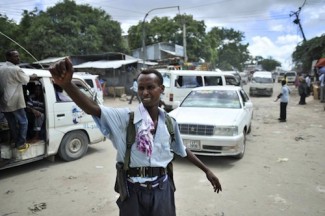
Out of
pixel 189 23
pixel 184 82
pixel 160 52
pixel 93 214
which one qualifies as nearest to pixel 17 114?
pixel 93 214

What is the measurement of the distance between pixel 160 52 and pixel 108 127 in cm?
3246

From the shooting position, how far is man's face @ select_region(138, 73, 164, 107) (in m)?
2.06

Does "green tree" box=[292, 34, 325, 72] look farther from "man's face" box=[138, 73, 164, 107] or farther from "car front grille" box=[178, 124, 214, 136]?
"man's face" box=[138, 73, 164, 107]

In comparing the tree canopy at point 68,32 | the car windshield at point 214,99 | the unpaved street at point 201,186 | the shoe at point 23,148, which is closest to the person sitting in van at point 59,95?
the shoe at point 23,148

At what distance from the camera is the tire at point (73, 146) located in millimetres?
6055

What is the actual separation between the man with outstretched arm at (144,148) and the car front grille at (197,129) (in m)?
3.83

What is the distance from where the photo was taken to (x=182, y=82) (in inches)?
490

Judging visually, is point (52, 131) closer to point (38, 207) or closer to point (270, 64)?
point (38, 207)

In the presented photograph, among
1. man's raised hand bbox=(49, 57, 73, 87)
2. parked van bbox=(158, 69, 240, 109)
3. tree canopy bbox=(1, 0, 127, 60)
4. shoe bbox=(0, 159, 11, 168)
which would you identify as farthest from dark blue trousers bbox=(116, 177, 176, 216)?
tree canopy bbox=(1, 0, 127, 60)

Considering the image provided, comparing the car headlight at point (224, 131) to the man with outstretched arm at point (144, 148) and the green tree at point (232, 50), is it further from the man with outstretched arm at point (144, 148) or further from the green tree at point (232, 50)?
the green tree at point (232, 50)

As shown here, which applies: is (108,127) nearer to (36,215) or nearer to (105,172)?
(36,215)

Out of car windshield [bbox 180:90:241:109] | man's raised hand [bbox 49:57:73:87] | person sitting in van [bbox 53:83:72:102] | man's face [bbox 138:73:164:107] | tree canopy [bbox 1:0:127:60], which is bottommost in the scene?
car windshield [bbox 180:90:241:109]

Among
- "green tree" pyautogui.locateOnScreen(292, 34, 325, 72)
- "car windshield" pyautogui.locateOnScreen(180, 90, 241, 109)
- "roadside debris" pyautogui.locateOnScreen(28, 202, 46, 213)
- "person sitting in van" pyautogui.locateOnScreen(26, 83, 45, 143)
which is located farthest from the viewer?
"green tree" pyautogui.locateOnScreen(292, 34, 325, 72)

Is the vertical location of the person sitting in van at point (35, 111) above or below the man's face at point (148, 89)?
below
